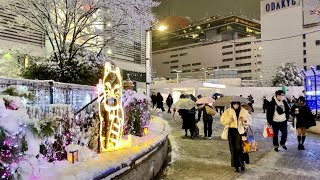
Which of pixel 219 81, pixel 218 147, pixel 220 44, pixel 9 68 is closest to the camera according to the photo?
pixel 218 147

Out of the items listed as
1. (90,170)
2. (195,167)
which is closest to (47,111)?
(90,170)

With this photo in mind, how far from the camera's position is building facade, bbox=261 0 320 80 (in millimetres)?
87062

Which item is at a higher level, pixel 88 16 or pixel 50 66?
pixel 88 16

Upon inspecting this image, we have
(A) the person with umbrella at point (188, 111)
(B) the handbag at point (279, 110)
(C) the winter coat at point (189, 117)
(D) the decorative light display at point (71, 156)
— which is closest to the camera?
(D) the decorative light display at point (71, 156)

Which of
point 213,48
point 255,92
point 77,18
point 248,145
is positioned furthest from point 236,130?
point 213,48

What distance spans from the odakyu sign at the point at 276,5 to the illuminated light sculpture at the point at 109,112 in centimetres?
9094

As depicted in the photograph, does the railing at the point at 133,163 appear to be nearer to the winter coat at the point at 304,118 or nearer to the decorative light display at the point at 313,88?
the winter coat at the point at 304,118

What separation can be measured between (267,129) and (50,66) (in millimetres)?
8342

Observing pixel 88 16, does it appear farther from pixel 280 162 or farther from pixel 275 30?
pixel 275 30

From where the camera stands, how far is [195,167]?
9.27 metres

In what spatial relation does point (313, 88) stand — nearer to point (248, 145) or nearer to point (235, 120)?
point (248, 145)

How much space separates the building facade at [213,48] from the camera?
12312cm

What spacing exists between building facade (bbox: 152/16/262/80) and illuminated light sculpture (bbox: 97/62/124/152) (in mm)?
109623

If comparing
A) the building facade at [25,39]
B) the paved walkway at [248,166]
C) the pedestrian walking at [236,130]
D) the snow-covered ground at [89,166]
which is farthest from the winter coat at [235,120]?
the building facade at [25,39]
